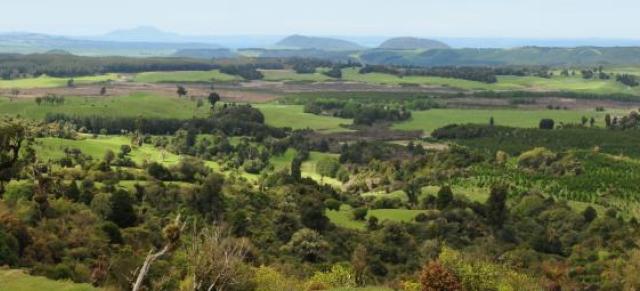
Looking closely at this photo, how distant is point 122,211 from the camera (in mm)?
65500

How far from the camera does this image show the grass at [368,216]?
87.6 metres

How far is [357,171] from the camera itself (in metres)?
137

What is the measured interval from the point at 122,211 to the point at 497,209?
49027mm

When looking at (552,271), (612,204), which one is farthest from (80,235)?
(612,204)

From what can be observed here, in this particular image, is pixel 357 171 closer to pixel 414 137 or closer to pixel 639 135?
pixel 414 137

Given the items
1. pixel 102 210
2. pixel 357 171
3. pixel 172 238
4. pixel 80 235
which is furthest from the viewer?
pixel 357 171

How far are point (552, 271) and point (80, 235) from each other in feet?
141

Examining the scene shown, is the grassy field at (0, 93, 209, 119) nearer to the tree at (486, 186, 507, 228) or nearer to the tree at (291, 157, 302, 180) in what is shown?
the tree at (291, 157, 302, 180)

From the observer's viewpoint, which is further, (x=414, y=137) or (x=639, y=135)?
(x=414, y=137)

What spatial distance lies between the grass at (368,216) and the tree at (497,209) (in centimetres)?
989

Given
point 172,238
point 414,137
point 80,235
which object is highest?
point 172,238

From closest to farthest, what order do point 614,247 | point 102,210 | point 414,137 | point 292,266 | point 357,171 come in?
point 292,266 < point 102,210 < point 614,247 < point 357,171 < point 414,137

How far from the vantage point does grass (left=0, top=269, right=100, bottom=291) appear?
32.8m

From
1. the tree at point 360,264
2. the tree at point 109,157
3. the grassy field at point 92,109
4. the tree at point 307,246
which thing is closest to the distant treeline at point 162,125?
the grassy field at point 92,109
